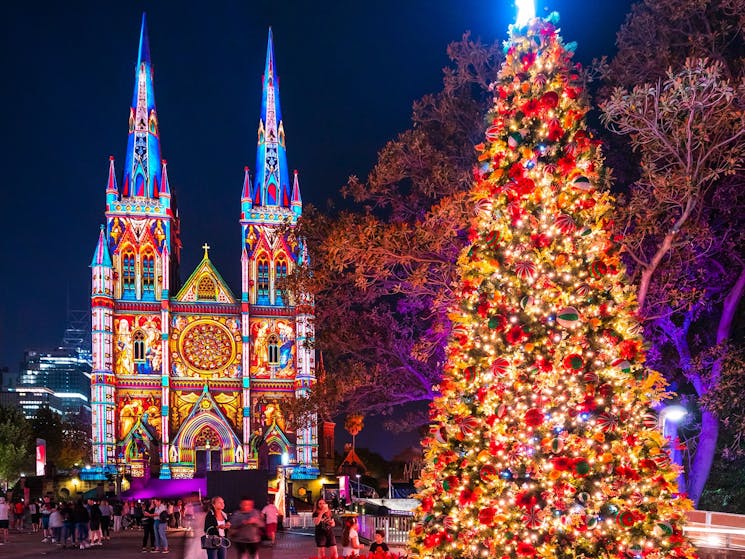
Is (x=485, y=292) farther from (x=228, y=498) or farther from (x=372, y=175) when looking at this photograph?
(x=228, y=498)

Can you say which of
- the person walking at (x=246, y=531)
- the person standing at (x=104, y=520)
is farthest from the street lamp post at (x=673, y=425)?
the person standing at (x=104, y=520)

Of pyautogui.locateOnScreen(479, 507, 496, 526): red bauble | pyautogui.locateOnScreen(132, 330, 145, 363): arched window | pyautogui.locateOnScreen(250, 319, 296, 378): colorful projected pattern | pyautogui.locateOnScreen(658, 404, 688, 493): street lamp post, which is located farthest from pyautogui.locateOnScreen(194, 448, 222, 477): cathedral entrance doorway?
pyautogui.locateOnScreen(479, 507, 496, 526): red bauble

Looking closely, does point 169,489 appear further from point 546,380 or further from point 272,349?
point 546,380

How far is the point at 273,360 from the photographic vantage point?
6084cm

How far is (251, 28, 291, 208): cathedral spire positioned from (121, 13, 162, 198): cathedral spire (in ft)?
23.5

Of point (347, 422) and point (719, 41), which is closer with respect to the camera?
point (719, 41)

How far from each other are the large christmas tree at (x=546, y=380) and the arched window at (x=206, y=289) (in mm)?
54360

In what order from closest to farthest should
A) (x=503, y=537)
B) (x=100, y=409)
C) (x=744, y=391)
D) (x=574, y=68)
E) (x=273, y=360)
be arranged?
(x=503, y=537)
(x=574, y=68)
(x=744, y=391)
(x=100, y=409)
(x=273, y=360)

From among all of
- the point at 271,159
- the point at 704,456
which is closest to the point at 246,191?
the point at 271,159

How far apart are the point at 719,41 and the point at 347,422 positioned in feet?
43.5

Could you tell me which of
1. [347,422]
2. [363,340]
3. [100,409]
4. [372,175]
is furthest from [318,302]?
[100,409]

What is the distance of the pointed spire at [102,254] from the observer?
57.8m

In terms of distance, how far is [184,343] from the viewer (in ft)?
198

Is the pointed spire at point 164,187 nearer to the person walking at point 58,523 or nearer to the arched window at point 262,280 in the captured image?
the arched window at point 262,280
